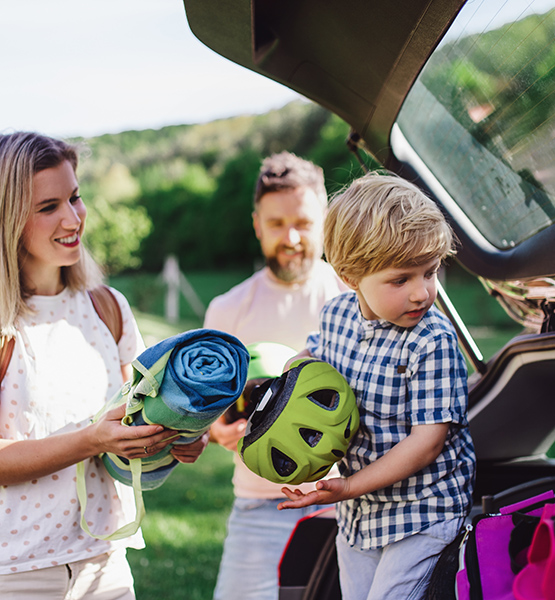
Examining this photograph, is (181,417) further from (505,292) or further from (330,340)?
A: (505,292)

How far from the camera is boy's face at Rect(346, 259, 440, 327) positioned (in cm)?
166

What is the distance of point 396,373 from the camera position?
5.70ft

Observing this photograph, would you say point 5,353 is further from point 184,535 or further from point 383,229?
point 184,535

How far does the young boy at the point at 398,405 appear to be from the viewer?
163 cm

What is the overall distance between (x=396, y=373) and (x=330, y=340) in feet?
1.09

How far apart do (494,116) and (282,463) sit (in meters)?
1.08

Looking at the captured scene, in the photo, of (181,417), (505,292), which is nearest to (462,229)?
(505,292)

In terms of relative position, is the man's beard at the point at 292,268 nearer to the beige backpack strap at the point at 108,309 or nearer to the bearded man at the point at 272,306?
the bearded man at the point at 272,306

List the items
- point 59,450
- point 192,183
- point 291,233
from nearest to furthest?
point 59,450 < point 291,233 < point 192,183

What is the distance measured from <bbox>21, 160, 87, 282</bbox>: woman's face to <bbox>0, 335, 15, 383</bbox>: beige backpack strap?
29 centimetres

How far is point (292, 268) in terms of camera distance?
116 inches

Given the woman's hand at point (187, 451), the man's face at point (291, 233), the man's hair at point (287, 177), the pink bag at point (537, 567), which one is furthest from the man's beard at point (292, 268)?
the pink bag at point (537, 567)

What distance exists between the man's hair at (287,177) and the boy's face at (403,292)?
1321mm

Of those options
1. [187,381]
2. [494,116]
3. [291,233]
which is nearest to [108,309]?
[187,381]
